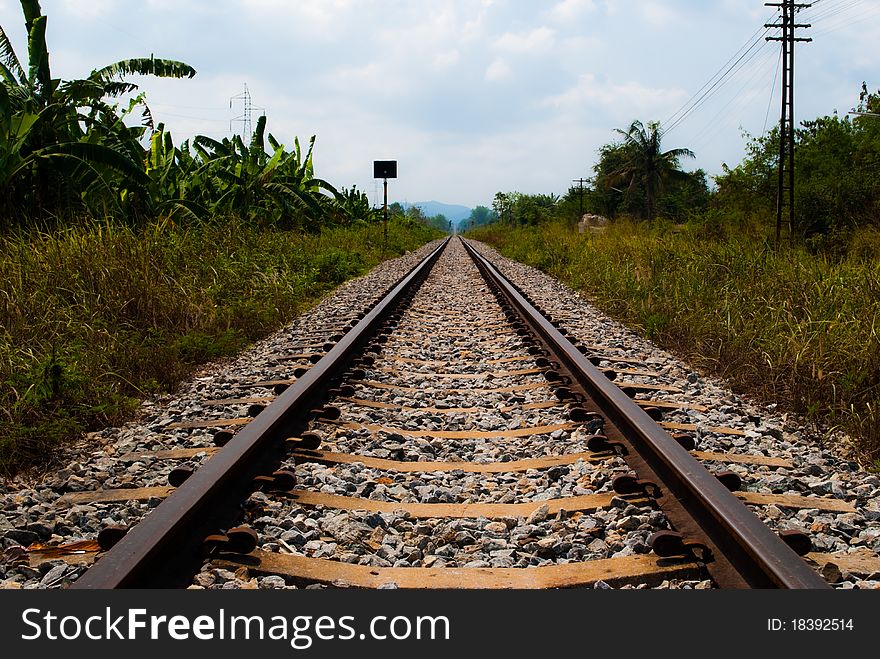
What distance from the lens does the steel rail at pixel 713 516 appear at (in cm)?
203

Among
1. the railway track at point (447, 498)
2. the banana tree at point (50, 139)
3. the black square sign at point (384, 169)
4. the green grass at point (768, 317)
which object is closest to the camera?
the railway track at point (447, 498)

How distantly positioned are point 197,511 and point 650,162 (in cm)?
5626

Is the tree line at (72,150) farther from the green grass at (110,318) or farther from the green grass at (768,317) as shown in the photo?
the green grass at (768,317)

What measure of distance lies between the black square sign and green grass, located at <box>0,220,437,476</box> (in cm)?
2084

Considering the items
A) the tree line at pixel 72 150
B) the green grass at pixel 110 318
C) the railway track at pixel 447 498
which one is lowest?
the railway track at pixel 447 498

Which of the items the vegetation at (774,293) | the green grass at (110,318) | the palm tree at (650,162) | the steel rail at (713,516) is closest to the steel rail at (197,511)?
the green grass at (110,318)

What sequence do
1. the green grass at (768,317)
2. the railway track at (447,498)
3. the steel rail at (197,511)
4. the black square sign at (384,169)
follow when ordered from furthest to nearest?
1. the black square sign at (384,169)
2. the green grass at (768,317)
3. the railway track at (447,498)
4. the steel rail at (197,511)

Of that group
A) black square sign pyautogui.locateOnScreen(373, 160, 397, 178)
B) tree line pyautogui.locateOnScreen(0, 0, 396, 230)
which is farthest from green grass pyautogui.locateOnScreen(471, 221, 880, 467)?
black square sign pyautogui.locateOnScreen(373, 160, 397, 178)

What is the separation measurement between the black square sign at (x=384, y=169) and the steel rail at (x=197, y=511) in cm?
2756

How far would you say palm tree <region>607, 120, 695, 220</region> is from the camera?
54281 mm

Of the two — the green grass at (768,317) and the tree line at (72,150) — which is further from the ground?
the tree line at (72,150)

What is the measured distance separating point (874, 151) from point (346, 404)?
23.1 m

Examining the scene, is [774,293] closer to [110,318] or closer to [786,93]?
[110,318]

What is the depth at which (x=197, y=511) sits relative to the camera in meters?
2.45
